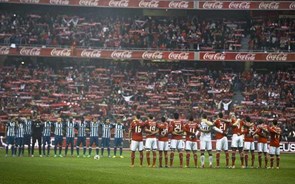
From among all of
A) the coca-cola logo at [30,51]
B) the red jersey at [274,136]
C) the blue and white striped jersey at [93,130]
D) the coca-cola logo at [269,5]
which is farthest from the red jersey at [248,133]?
the coca-cola logo at [30,51]

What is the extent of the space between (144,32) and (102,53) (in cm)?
444

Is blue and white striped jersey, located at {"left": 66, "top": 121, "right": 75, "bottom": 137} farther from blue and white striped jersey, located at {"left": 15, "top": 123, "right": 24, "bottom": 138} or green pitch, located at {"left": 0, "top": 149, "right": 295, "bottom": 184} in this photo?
green pitch, located at {"left": 0, "top": 149, "right": 295, "bottom": 184}

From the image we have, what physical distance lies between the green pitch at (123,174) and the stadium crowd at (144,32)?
98.1 ft

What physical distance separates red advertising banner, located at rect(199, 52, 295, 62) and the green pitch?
89.9 feet

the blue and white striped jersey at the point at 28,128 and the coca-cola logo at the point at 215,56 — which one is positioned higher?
the coca-cola logo at the point at 215,56

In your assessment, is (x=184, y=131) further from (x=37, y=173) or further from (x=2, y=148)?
(x=2, y=148)

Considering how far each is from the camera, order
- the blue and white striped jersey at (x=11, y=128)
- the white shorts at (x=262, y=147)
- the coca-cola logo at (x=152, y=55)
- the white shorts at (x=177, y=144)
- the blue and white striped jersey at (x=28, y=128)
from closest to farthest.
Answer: the white shorts at (x=177, y=144) → the white shorts at (x=262, y=147) → the blue and white striped jersey at (x=28, y=128) → the blue and white striped jersey at (x=11, y=128) → the coca-cola logo at (x=152, y=55)

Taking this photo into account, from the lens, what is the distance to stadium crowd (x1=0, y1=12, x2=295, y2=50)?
63.6 m

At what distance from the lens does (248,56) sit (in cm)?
6216

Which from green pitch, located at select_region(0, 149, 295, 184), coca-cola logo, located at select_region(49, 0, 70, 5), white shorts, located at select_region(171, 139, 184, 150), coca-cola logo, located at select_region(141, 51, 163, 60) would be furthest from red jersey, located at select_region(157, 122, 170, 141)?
coca-cola logo, located at select_region(49, 0, 70, 5)

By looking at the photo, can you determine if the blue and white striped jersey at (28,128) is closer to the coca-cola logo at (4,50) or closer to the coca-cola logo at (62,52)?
the coca-cola logo at (62,52)

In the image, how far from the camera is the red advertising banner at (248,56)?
201 ft

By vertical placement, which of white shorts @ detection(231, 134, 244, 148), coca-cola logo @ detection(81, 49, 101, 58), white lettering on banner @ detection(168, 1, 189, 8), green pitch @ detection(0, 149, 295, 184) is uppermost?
white lettering on banner @ detection(168, 1, 189, 8)

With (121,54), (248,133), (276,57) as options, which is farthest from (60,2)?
(248,133)
